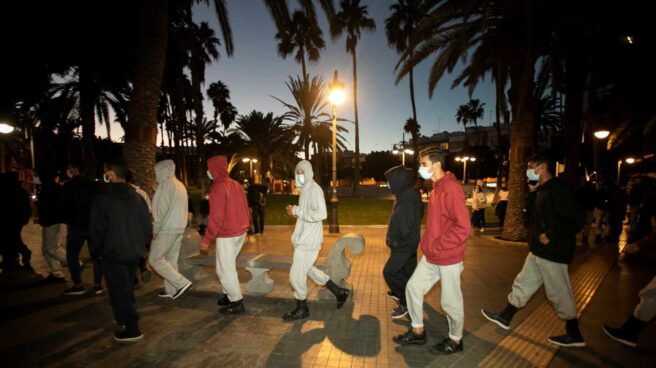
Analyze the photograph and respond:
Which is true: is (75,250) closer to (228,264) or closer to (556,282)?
(228,264)

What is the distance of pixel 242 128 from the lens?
1324 inches

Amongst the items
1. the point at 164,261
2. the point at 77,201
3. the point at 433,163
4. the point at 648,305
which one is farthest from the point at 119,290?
the point at 648,305

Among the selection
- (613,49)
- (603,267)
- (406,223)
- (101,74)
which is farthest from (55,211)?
(613,49)

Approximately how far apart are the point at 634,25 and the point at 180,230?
12.5 metres

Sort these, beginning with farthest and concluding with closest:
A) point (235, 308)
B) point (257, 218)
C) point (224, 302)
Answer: point (257, 218) < point (224, 302) < point (235, 308)

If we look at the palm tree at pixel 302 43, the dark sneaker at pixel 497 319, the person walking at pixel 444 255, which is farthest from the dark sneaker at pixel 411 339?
the palm tree at pixel 302 43

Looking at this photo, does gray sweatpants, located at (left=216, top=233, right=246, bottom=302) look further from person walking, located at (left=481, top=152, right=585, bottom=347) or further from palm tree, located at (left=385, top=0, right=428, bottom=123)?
palm tree, located at (left=385, top=0, right=428, bottom=123)

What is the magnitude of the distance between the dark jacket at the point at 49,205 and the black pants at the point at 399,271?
551cm

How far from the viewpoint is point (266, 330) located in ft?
13.7

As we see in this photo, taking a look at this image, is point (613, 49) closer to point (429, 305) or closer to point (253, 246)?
point (429, 305)

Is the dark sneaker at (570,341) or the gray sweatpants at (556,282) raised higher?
the gray sweatpants at (556,282)

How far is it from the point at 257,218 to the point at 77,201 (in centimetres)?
611

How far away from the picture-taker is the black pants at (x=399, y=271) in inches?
172

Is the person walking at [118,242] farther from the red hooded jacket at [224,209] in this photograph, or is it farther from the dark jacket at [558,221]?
the dark jacket at [558,221]
